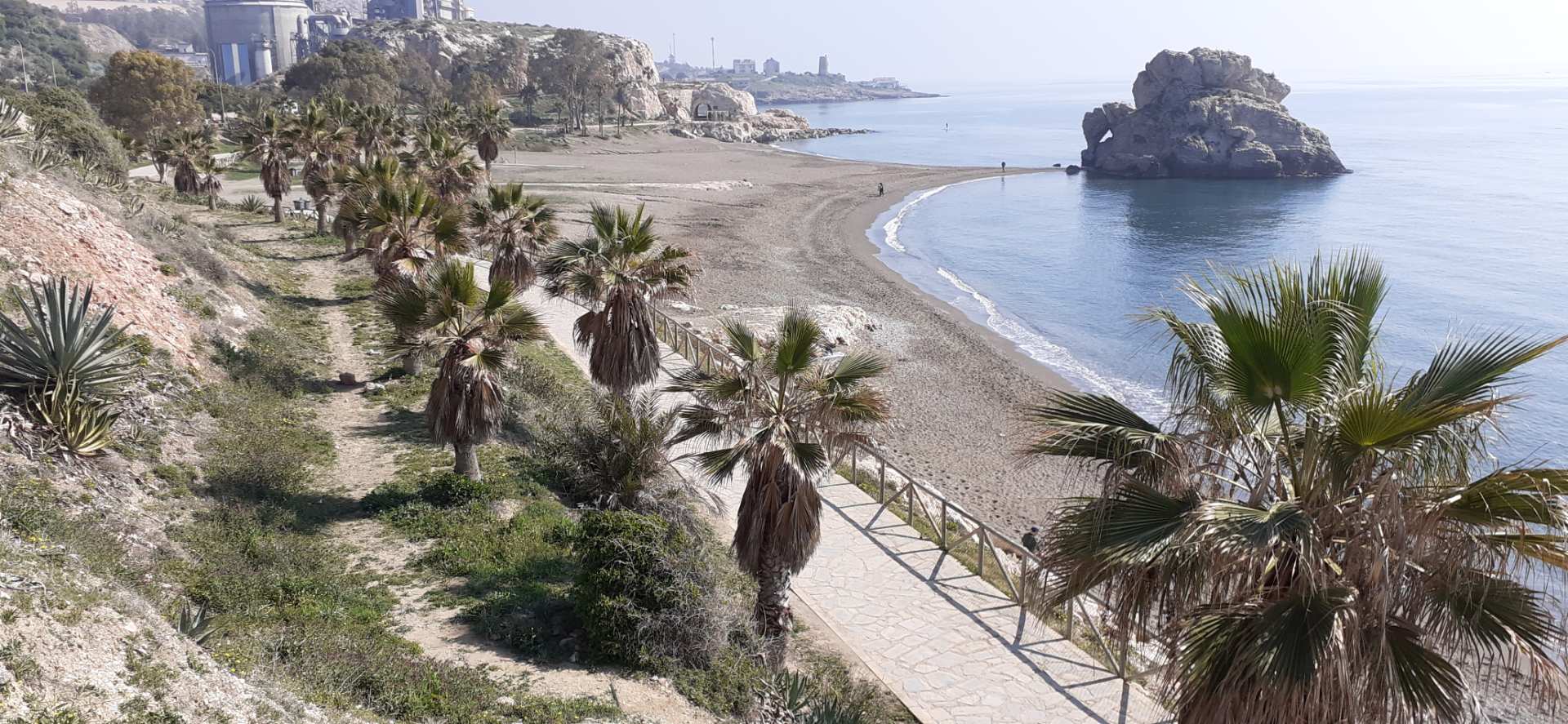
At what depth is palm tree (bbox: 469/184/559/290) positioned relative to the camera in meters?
21.0

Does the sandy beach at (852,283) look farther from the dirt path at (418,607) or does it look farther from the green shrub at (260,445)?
the green shrub at (260,445)

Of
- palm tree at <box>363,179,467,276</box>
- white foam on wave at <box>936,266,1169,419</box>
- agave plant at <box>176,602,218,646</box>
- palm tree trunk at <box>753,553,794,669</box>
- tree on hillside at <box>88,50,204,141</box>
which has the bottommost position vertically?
white foam on wave at <box>936,266,1169,419</box>

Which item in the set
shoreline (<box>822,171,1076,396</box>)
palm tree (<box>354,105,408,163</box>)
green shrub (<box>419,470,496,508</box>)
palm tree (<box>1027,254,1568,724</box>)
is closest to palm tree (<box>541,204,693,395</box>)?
green shrub (<box>419,470,496,508</box>)

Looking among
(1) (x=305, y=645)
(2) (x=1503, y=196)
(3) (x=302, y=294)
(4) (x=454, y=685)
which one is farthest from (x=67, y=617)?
(2) (x=1503, y=196)

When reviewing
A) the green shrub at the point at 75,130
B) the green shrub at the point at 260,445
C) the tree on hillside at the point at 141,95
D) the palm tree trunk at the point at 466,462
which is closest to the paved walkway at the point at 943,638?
the palm tree trunk at the point at 466,462

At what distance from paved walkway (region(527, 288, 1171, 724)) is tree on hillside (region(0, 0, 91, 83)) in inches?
5456

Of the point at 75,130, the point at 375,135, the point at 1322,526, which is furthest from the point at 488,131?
the point at 1322,526

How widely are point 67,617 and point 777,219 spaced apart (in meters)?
57.0

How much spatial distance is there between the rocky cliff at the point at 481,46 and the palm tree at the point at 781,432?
133466mm

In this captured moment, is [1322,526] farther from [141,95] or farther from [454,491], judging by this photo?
[141,95]

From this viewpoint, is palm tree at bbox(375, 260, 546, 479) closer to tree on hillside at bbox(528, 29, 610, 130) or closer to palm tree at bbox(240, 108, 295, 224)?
palm tree at bbox(240, 108, 295, 224)

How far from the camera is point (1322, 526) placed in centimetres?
544

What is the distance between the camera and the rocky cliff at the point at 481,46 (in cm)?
14550

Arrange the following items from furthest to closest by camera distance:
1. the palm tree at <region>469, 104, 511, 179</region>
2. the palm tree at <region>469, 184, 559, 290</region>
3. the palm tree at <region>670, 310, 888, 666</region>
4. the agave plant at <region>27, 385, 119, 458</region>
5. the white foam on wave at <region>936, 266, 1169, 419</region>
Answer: the palm tree at <region>469, 104, 511, 179</region> < the white foam on wave at <region>936, 266, 1169, 419</region> < the palm tree at <region>469, 184, 559, 290</region> < the agave plant at <region>27, 385, 119, 458</region> < the palm tree at <region>670, 310, 888, 666</region>
